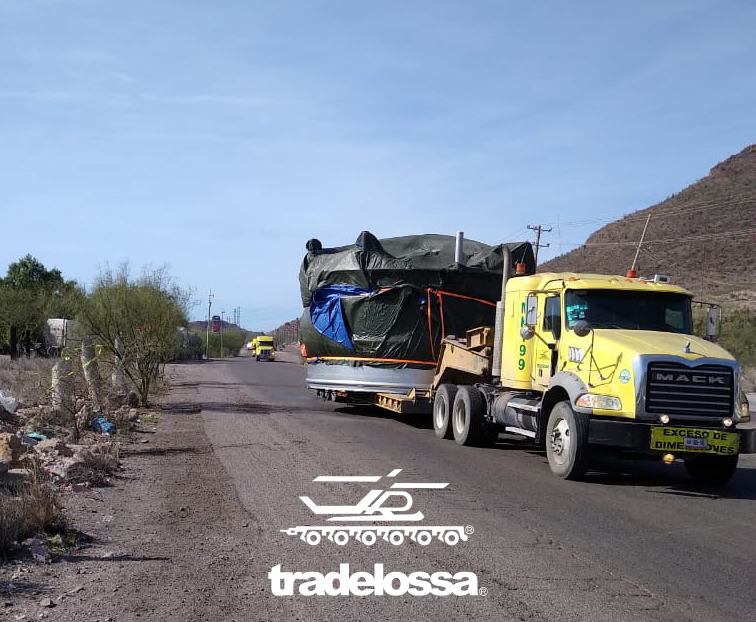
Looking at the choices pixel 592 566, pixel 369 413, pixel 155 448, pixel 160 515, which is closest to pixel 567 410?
pixel 592 566

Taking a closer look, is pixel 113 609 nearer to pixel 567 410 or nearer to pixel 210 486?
pixel 210 486

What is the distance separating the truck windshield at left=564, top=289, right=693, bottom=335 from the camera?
11648 mm

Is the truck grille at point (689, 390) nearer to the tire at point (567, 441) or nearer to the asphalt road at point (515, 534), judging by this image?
the tire at point (567, 441)

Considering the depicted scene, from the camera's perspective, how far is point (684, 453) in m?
10.2

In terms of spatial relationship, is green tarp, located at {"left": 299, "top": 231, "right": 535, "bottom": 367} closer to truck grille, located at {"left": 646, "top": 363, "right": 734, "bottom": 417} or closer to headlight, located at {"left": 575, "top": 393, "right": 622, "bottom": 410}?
headlight, located at {"left": 575, "top": 393, "right": 622, "bottom": 410}

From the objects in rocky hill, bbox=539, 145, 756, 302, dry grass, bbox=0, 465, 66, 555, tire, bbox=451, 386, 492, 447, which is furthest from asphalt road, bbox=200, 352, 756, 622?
rocky hill, bbox=539, 145, 756, 302

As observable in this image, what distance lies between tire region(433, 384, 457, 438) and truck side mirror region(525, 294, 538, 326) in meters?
3.43

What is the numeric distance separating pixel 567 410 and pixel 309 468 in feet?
11.6

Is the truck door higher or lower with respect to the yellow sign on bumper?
higher

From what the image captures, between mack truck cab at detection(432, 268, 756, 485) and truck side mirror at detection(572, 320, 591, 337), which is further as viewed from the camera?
truck side mirror at detection(572, 320, 591, 337)

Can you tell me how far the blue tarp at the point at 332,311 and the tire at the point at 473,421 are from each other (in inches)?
178

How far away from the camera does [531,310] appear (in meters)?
12.3

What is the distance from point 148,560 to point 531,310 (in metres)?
7.39

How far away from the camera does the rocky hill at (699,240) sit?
56156 mm
